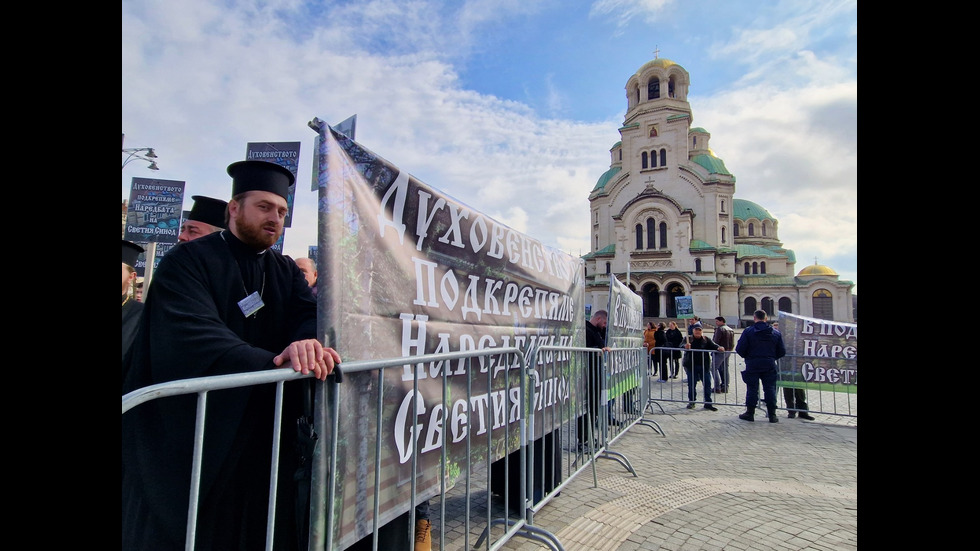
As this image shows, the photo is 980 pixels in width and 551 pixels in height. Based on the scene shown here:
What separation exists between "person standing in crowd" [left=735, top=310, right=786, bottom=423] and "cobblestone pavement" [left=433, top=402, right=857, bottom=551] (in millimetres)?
1129

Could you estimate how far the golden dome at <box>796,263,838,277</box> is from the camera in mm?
50281

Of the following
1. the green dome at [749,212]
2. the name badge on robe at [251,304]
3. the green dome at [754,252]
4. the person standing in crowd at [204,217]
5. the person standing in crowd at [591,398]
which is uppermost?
the green dome at [749,212]

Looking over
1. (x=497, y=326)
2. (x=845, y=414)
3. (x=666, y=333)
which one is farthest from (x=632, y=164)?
(x=497, y=326)

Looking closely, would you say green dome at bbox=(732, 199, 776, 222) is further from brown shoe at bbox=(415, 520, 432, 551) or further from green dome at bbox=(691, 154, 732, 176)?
brown shoe at bbox=(415, 520, 432, 551)

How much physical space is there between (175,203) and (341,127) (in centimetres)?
661

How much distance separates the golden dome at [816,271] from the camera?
50.3 meters

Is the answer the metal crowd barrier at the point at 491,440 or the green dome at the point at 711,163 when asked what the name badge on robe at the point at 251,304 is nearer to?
the metal crowd barrier at the point at 491,440

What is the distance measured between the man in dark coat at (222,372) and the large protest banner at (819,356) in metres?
9.07

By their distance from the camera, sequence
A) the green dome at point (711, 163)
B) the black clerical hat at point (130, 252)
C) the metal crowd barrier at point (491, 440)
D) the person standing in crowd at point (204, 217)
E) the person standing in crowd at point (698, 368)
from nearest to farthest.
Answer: the metal crowd barrier at point (491, 440) → the person standing in crowd at point (204, 217) → the black clerical hat at point (130, 252) → the person standing in crowd at point (698, 368) → the green dome at point (711, 163)

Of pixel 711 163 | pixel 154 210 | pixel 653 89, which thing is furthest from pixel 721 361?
pixel 653 89

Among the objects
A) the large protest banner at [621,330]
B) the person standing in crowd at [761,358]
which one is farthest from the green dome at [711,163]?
the large protest banner at [621,330]

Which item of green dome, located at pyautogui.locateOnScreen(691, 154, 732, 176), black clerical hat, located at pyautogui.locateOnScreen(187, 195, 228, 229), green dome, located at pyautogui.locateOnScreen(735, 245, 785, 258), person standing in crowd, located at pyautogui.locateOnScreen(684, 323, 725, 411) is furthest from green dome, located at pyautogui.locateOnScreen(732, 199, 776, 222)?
black clerical hat, located at pyautogui.locateOnScreen(187, 195, 228, 229)
